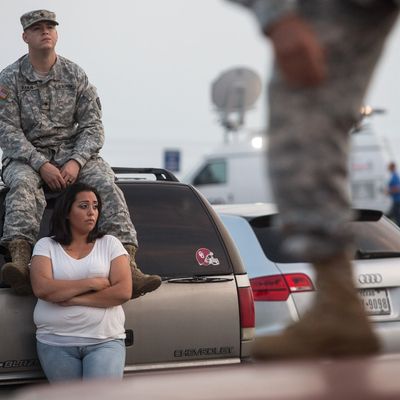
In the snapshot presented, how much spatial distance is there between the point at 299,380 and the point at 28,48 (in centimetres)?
450

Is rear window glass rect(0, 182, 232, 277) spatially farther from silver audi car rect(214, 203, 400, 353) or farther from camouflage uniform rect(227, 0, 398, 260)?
camouflage uniform rect(227, 0, 398, 260)

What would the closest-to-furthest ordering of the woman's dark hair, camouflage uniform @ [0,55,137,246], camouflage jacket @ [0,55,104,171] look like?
the woman's dark hair < camouflage uniform @ [0,55,137,246] < camouflage jacket @ [0,55,104,171]

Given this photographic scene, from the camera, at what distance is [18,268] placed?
6254mm

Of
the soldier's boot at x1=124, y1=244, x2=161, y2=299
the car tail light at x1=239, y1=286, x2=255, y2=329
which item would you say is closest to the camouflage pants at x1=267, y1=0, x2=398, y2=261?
the soldier's boot at x1=124, y1=244, x2=161, y2=299

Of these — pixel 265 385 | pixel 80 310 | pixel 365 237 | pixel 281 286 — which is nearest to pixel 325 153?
pixel 265 385

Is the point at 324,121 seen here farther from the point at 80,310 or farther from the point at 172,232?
the point at 172,232

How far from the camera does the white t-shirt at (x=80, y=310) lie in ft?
20.4

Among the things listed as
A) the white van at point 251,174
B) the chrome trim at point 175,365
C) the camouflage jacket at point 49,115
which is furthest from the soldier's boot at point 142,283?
the white van at point 251,174

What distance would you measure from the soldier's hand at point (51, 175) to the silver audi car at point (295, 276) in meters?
2.20

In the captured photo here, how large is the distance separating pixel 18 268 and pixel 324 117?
336 centimetres

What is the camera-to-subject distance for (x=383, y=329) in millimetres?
8422

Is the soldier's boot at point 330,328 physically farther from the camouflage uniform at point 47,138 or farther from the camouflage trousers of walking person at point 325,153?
the camouflage uniform at point 47,138

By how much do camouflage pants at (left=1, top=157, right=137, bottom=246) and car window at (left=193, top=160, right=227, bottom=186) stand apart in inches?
792

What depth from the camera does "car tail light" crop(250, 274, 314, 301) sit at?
847 cm
